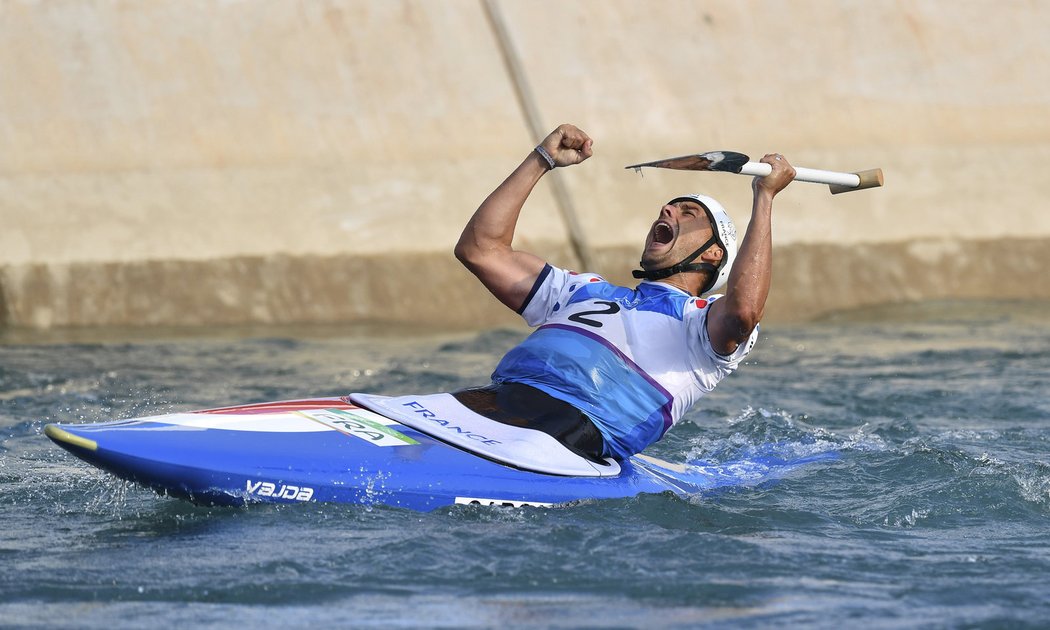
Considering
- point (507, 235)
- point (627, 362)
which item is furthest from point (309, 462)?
point (507, 235)

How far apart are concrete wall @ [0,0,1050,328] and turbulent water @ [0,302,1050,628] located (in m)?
3.05

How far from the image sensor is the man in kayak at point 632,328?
14.4 feet

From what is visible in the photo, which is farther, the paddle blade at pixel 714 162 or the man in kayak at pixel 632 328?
the paddle blade at pixel 714 162

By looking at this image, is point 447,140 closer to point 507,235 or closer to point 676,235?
point 507,235

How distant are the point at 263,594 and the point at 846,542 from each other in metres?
1.67

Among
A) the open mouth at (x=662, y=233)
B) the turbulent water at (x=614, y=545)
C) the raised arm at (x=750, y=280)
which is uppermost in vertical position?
the open mouth at (x=662, y=233)

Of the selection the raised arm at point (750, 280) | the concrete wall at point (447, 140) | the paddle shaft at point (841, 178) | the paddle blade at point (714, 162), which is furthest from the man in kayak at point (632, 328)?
the concrete wall at point (447, 140)

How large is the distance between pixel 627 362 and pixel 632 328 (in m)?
0.11

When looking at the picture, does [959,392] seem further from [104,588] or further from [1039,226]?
[104,588]

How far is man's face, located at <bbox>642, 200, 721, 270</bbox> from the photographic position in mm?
4738

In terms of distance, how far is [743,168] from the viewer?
4.55 m

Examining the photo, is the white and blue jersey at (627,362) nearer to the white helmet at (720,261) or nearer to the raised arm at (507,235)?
the white helmet at (720,261)

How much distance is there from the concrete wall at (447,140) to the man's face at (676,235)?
197 inches

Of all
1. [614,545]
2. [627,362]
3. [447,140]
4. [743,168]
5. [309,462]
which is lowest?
[614,545]
